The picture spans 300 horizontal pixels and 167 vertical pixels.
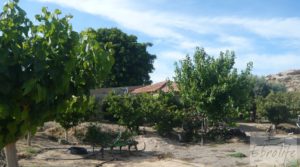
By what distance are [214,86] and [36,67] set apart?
17433 millimetres

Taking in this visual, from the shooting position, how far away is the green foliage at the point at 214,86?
67.9 ft

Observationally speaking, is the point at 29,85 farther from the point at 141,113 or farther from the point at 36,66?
the point at 141,113

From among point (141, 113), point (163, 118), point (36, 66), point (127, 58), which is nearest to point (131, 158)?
point (141, 113)

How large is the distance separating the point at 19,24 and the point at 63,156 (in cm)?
1150

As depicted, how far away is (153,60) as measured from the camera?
160ft

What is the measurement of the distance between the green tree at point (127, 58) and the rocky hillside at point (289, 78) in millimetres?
23997

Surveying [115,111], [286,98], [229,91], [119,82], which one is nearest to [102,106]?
[115,111]

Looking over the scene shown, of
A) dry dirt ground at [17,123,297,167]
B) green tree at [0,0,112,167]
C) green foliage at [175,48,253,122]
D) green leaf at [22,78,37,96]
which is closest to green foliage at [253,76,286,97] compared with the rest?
green foliage at [175,48,253,122]

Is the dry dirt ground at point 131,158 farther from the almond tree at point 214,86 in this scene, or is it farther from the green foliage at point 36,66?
the green foliage at point 36,66

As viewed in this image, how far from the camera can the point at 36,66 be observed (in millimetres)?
3762

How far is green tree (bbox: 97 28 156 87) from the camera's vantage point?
149 ft

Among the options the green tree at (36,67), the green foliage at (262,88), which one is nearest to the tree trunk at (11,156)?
the green tree at (36,67)

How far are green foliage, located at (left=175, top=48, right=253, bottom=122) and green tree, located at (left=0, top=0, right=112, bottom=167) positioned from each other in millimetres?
16637

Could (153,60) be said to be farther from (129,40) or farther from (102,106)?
(102,106)
